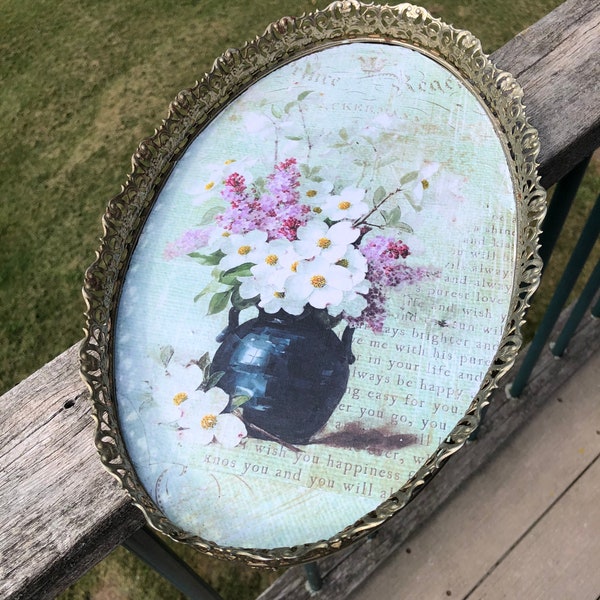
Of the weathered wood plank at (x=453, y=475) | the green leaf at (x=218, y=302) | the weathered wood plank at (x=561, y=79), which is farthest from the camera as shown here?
the weathered wood plank at (x=453, y=475)

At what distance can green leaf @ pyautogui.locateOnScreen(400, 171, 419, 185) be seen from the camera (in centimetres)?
69

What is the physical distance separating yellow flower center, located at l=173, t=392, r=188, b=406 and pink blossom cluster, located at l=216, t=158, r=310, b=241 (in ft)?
0.69

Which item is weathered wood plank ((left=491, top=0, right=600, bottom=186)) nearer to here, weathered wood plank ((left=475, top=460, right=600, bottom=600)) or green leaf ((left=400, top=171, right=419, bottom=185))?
green leaf ((left=400, top=171, right=419, bottom=185))

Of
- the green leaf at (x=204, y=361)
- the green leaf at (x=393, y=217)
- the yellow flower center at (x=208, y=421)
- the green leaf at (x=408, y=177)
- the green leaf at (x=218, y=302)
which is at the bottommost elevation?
the yellow flower center at (x=208, y=421)

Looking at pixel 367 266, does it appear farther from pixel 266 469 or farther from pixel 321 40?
pixel 321 40

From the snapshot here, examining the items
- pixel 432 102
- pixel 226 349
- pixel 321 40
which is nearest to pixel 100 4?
pixel 321 40

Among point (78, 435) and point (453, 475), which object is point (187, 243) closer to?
point (78, 435)

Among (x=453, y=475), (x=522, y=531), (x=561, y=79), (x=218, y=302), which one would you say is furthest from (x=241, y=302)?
(x=522, y=531)

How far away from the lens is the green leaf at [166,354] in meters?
0.61

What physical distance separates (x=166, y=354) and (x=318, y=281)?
0.19 meters

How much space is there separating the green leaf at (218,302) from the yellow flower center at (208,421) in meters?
0.12

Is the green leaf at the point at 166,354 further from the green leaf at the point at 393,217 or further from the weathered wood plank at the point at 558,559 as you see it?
the weathered wood plank at the point at 558,559

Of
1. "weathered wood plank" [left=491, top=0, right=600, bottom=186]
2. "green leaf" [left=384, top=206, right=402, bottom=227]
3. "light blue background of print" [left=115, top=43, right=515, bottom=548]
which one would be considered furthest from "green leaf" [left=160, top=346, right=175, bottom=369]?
"weathered wood plank" [left=491, top=0, right=600, bottom=186]

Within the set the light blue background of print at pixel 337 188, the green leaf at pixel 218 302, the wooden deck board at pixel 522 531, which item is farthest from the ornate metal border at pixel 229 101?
the wooden deck board at pixel 522 531
